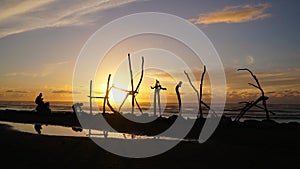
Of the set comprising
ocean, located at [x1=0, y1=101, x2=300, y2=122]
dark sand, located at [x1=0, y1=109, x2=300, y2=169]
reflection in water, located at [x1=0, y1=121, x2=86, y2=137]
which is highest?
ocean, located at [x1=0, y1=101, x2=300, y2=122]

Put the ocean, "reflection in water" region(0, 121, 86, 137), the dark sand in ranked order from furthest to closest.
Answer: the ocean < "reflection in water" region(0, 121, 86, 137) < the dark sand

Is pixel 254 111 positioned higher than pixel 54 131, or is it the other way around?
pixel 254 111

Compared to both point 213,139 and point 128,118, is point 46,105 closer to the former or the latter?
point 128,118

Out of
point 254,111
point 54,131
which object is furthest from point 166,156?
point 254,111

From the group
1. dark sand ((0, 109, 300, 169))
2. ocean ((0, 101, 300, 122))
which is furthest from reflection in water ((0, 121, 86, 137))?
ocean ((0, 101, 300, 122))

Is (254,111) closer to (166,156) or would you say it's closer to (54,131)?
(54,131)

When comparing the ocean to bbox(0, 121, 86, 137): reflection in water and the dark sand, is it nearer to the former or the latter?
the dark sand

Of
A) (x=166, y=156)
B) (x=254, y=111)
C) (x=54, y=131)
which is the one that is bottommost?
(x=166, y=156)

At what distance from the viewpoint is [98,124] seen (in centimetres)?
3272

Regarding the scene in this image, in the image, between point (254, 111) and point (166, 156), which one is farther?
point (254, 111)

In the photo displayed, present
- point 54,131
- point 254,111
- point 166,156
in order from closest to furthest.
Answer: point 166,156
point 54,131
point 254,111

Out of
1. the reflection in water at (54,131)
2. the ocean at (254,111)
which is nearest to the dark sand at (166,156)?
the reflection in water at (54,131)

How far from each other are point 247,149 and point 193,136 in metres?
7.03

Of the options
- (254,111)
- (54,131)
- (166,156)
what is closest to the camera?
(166,156)
